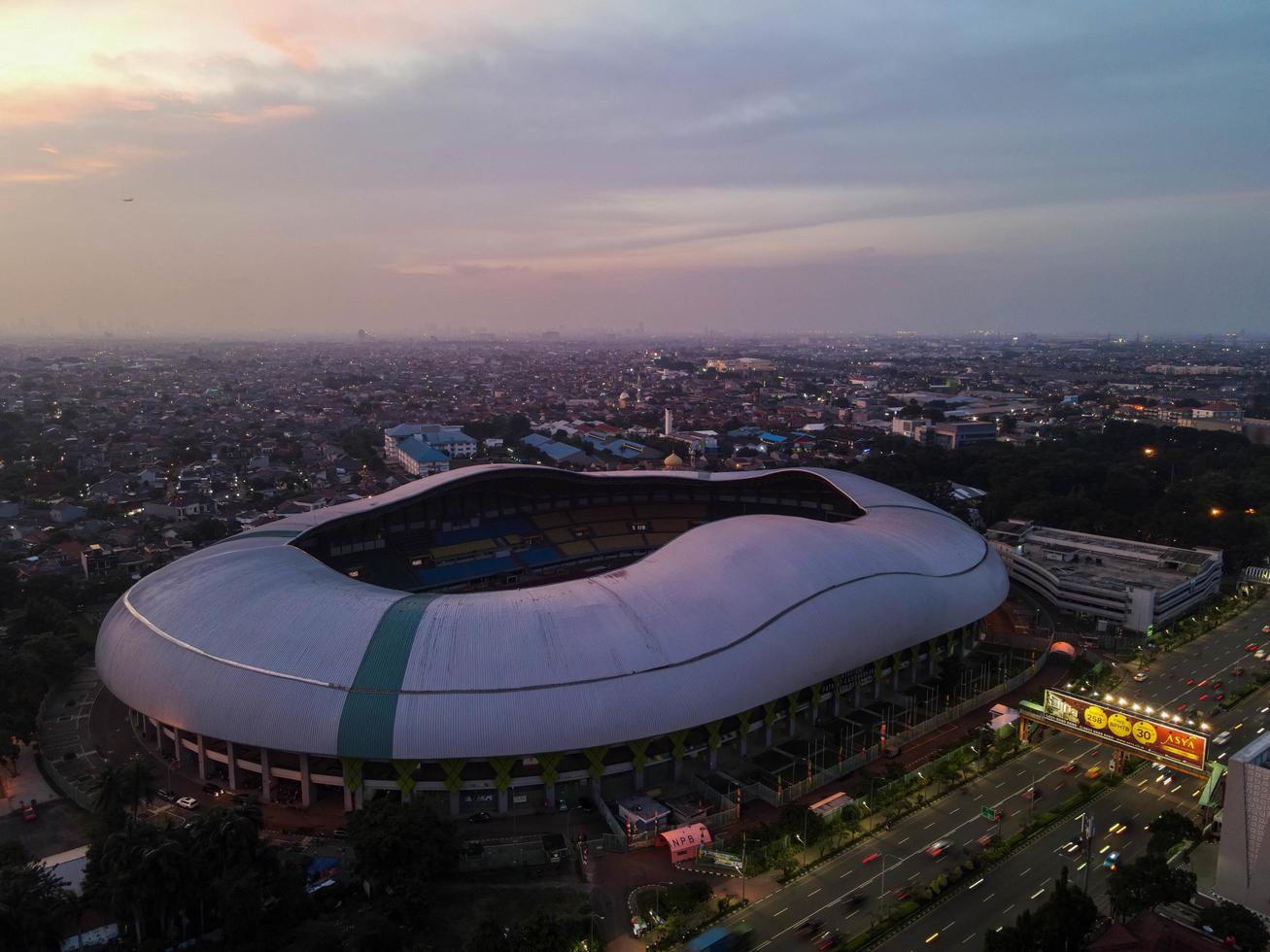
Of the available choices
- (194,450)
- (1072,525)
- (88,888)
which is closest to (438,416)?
(194,450)

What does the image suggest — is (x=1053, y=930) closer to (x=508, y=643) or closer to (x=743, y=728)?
(x=743, y=728)

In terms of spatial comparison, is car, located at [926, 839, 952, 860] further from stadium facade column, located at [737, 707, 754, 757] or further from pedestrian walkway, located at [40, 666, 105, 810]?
pedestrian walkway, located at [40, 666, 105, 810]

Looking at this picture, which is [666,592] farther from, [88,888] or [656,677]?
[88,888]

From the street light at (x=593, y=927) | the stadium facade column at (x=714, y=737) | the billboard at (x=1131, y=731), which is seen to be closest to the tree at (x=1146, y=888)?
the billboard at (x=1131, y=731)

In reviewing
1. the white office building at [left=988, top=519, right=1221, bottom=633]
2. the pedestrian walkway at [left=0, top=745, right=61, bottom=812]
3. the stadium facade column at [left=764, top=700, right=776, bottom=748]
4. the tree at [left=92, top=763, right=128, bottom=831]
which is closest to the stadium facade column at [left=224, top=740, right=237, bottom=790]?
the tree at [left=92, top=763, right=128, bottom=831]

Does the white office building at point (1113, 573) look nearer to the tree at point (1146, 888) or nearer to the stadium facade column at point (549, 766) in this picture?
the tree at point (1146, 888)
